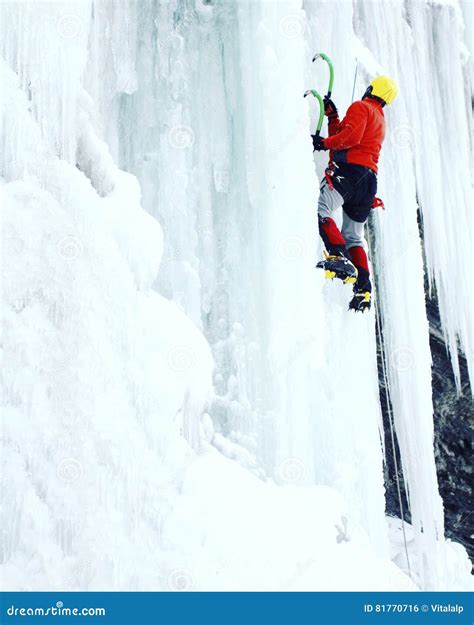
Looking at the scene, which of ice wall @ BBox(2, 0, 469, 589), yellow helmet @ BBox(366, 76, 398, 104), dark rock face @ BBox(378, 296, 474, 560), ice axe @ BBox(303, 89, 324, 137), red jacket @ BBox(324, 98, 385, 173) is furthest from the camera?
dark rock face @ BBox(378, 296, 474, 560)

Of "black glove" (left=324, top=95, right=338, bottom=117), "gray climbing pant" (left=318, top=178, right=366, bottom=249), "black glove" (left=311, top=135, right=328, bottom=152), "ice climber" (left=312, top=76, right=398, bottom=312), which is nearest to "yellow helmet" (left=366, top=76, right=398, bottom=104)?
"ice climber" (left=312, top=76, right=398, bottom=312)

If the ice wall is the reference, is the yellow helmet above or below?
above

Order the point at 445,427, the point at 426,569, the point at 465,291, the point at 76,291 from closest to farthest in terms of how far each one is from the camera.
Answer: the point at 76,291
the point at 426,569
the point at 465,291
the point at 445,427

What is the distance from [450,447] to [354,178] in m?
3.81

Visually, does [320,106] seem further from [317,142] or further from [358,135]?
[358,135]

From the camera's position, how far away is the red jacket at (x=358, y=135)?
3756 mm

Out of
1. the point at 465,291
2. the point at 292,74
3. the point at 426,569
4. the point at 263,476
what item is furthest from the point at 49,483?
the point at 465,291

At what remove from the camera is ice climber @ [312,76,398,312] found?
12.4 ft

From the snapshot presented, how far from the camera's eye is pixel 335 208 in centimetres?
394

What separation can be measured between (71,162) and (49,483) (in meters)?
1.27

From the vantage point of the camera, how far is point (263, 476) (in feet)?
12.0

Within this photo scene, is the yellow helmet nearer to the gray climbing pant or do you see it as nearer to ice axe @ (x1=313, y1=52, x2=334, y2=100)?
ice axe @ (x1=313, y1=52, x2=334, y2=100)

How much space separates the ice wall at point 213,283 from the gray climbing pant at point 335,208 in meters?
0.13
